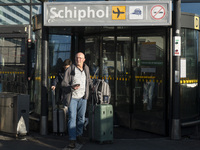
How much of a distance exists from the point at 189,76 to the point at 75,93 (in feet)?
9.01

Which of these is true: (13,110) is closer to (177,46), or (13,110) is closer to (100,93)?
(100,93)

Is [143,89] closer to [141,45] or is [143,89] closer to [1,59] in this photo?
[141,45]

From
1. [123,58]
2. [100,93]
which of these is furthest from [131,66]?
[100,93]

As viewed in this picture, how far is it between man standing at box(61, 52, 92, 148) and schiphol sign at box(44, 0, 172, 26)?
0.94m

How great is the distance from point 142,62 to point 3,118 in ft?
11.0

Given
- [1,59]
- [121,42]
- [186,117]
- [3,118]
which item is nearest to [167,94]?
[186,117]

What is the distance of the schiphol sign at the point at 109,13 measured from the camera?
670 cm

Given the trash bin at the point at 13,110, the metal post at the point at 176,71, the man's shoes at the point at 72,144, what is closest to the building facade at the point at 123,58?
the metal post at the point at 176,71

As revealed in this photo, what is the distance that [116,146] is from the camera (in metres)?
6.28

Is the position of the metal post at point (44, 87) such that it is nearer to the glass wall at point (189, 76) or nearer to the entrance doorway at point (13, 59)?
the entrance doorway at point (13, 59)

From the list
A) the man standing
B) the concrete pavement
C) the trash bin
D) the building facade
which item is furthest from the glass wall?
the trash bin

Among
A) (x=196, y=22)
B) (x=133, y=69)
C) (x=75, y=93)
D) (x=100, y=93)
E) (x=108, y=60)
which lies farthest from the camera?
(x=108, y=60)

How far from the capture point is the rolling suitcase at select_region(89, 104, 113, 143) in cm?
634

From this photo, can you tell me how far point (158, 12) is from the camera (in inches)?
264
